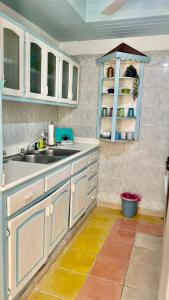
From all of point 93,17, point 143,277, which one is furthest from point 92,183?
point 93,17

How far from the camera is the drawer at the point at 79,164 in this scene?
7.51 ft

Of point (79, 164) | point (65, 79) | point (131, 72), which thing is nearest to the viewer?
point (79, 164)

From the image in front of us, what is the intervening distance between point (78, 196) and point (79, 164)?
349 mm

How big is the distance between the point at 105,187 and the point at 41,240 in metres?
1.70

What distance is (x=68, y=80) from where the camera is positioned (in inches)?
109

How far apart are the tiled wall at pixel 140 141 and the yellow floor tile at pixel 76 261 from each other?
1.21m

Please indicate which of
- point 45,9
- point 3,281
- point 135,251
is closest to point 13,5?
point 45,9

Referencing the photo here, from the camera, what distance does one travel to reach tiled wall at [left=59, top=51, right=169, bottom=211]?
2.87 metres

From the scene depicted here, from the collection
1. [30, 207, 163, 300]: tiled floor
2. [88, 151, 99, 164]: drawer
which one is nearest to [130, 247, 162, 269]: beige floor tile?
[30, 207, 163, 300]: tiled floor

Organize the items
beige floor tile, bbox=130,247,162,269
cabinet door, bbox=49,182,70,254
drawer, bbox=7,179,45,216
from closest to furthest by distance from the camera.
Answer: drawer, bbox=7,179,45,216 < cabinet door, bbox=49,182,70,254 < beige floor tile, bbox=130,247,162,269

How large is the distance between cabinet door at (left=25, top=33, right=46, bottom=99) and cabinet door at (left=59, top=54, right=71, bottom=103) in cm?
41

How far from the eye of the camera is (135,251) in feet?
7.48

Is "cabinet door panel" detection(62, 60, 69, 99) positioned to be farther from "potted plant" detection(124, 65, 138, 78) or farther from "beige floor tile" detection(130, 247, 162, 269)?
"beige floor tile" detection(130, 247, 162, 269)

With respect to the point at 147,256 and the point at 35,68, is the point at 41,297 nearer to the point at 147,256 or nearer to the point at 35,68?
the point at 147,256
